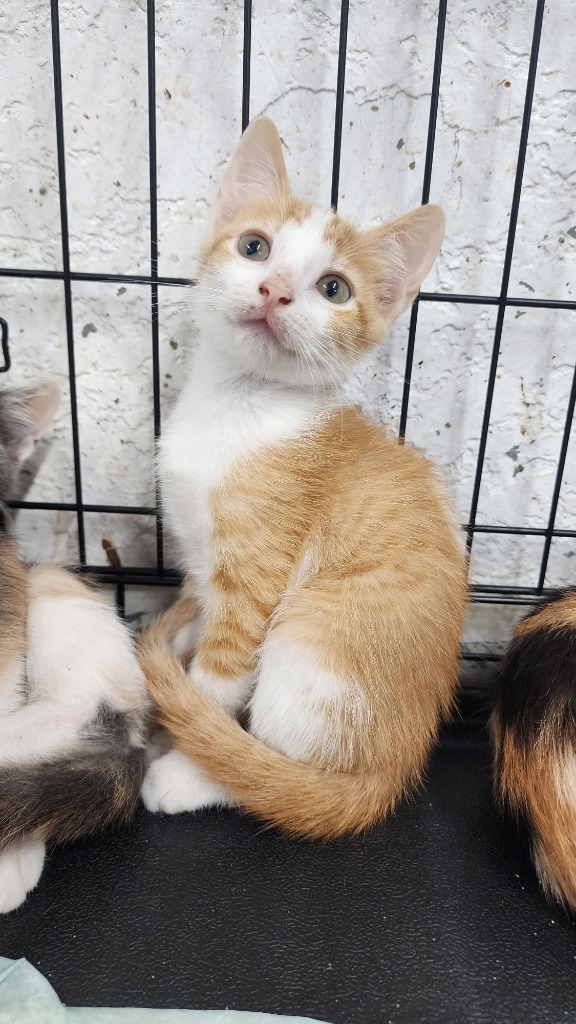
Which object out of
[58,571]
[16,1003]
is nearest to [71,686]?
[58,571]

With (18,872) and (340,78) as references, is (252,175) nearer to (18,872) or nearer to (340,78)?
(340,78)

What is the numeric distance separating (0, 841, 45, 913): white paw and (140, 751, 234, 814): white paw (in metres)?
0.17

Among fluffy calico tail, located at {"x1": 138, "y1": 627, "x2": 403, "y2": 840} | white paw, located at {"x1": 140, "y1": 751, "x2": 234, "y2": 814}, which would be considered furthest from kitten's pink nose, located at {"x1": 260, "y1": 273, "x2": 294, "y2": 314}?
white paw, located at {"x1": 140, "y1": 751, "x2": 234, "y2": 814}

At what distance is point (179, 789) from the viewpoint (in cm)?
97

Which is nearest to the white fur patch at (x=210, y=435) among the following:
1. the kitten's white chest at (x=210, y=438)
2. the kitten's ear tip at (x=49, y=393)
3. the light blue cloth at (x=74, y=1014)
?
the kitten's white chest at (x=210, y=438)

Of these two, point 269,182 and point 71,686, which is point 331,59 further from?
point 71,686

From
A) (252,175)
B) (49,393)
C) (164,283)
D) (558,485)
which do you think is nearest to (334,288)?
(252,175)

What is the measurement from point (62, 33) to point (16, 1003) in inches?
54.3

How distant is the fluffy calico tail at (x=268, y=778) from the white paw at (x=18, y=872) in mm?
219

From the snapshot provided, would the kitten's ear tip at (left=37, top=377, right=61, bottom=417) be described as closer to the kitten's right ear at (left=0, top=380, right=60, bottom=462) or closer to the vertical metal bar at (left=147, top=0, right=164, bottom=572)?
the kitten's right ear at (left=0, top=380, right=60, bottom=462)

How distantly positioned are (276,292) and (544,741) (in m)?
0.67

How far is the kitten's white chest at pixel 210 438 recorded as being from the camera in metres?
1.00

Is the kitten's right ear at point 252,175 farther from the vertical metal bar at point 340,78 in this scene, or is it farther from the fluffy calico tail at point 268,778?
the fluffy calico tail at point 268,778

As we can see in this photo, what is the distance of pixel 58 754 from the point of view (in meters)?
0.88
